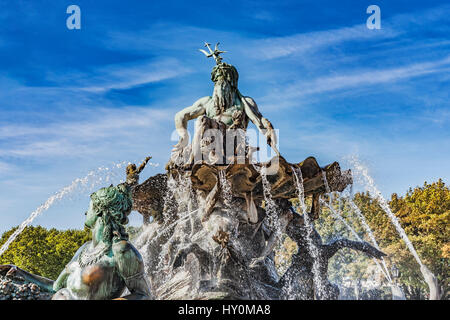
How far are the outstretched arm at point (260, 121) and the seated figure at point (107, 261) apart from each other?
220 inches

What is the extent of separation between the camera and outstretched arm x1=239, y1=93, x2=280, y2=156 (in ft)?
31.8

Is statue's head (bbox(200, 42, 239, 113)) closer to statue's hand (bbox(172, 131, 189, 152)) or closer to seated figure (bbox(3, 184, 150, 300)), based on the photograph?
statue's hand (bbox(172, 131, 189, 152))

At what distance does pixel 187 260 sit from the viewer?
9.00m

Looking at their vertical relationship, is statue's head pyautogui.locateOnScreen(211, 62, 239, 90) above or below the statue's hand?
above

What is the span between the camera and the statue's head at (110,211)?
157 inches

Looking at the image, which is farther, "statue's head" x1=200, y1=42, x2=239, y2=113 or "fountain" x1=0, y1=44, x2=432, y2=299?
"statue's head" x1=200, y1=42, x2=239, y2=113

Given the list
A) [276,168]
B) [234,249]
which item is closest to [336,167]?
[276,168]

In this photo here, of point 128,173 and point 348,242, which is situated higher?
point 128,173

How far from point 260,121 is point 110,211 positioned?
253 inches

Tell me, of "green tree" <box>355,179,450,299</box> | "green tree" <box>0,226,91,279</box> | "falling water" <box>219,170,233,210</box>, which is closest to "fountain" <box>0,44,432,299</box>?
"falling water" <box>219,170,233,210</box>

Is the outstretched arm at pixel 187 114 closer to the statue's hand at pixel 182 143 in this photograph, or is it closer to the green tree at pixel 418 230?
the statue's hand at pixel 182 143

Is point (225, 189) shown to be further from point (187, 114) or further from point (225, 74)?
point (225, 74)
